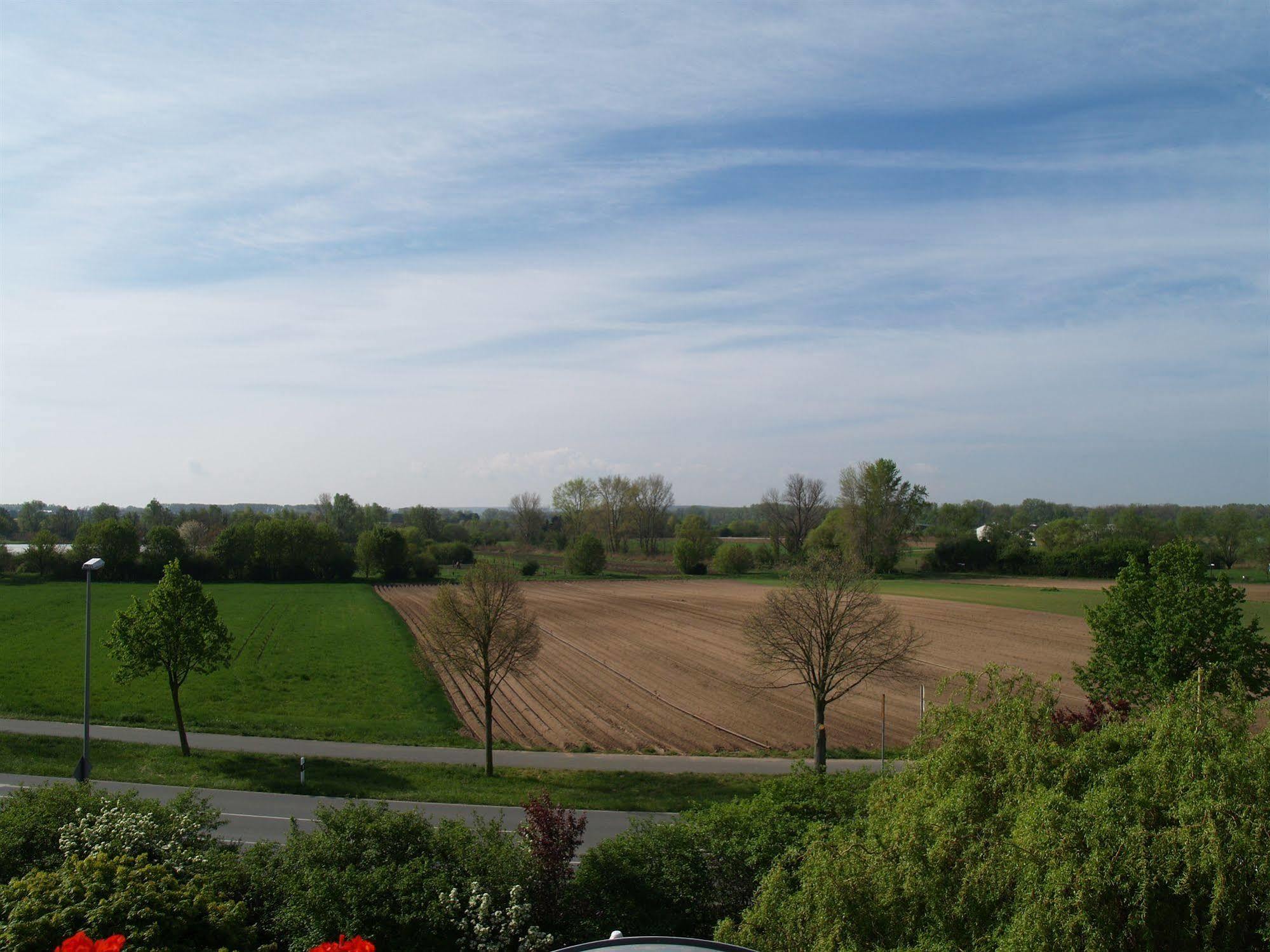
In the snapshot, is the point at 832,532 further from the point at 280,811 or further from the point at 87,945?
the point at 87,945

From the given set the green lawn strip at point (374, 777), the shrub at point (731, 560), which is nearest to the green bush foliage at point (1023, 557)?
the shrub at point (731, 560)

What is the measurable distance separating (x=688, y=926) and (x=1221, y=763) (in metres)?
6.32

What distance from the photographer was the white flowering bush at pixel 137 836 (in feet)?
32.0

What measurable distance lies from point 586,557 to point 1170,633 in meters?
78.0

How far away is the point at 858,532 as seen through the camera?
97438mm

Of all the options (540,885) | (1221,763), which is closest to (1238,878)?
(1221,763)

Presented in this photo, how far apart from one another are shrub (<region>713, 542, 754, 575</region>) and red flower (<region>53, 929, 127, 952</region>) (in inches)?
3767

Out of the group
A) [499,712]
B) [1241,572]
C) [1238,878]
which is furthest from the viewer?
[1241,572]

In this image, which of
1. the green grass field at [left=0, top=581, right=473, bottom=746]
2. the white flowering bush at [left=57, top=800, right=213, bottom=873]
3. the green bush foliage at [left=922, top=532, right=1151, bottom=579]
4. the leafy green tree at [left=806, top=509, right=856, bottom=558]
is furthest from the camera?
the leafy green tree at [left=806, top=509, right=856, bottom=558]

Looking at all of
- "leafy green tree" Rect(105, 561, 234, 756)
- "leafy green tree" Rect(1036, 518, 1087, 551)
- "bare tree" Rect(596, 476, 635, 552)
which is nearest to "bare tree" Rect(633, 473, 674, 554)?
"bare tree" Rect(596, 476, 635, 552)

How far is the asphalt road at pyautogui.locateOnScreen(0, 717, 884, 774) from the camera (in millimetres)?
24234

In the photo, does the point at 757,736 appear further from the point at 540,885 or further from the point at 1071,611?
the point at 1071,611

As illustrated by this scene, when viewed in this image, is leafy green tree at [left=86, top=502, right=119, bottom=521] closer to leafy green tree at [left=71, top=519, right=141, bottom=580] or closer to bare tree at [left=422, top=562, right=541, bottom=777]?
leafy green tree at [left=71, top=519, right=141, bottom=580]

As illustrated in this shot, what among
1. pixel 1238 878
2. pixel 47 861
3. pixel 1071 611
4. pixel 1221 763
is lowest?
pixel 1071 611
